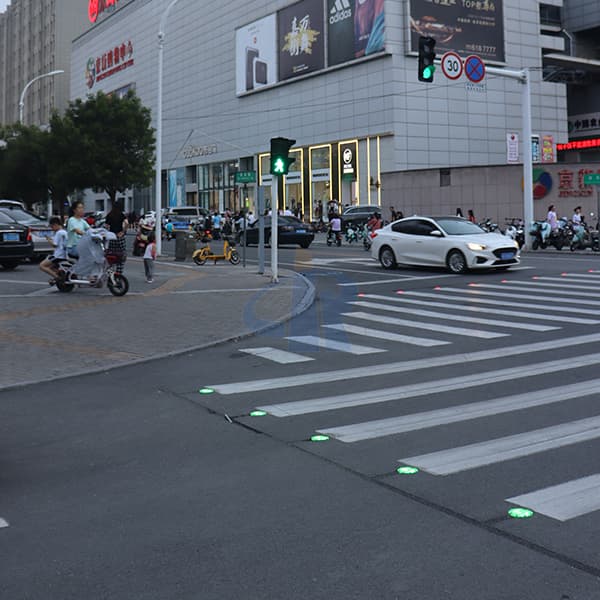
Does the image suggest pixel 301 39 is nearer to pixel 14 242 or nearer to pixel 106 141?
pixel 106 141

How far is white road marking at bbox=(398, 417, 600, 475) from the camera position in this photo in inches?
206

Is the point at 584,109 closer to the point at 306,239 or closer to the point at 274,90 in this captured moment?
the point at 274,90

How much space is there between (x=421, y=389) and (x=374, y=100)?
171 ft

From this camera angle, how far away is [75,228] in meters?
16.7

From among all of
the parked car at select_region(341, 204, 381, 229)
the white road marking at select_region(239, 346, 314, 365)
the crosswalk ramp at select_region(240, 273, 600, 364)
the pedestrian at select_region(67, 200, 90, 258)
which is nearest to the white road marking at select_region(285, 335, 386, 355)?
the crosswalk ramp at select_region(240, 273, 600, 364)

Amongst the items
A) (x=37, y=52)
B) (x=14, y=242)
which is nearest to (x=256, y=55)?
(x=14, y=242)

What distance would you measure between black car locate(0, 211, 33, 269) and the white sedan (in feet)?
31.0

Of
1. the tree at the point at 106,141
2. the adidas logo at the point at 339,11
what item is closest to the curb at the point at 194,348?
the tree at the point at 106,141

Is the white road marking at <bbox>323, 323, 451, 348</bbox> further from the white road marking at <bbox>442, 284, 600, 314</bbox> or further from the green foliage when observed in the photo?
the green foliage

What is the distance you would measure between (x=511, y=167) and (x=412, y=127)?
1684 cm

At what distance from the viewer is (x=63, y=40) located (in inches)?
4877

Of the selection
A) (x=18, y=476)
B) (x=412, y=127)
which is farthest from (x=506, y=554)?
(x=412, y=127)

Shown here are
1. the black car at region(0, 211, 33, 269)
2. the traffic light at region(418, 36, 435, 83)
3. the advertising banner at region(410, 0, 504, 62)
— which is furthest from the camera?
the advertising banner at region(410, 0, 504, 62)

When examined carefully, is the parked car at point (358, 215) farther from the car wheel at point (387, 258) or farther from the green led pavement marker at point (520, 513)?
the green led pavement marker at point (520, 513)
